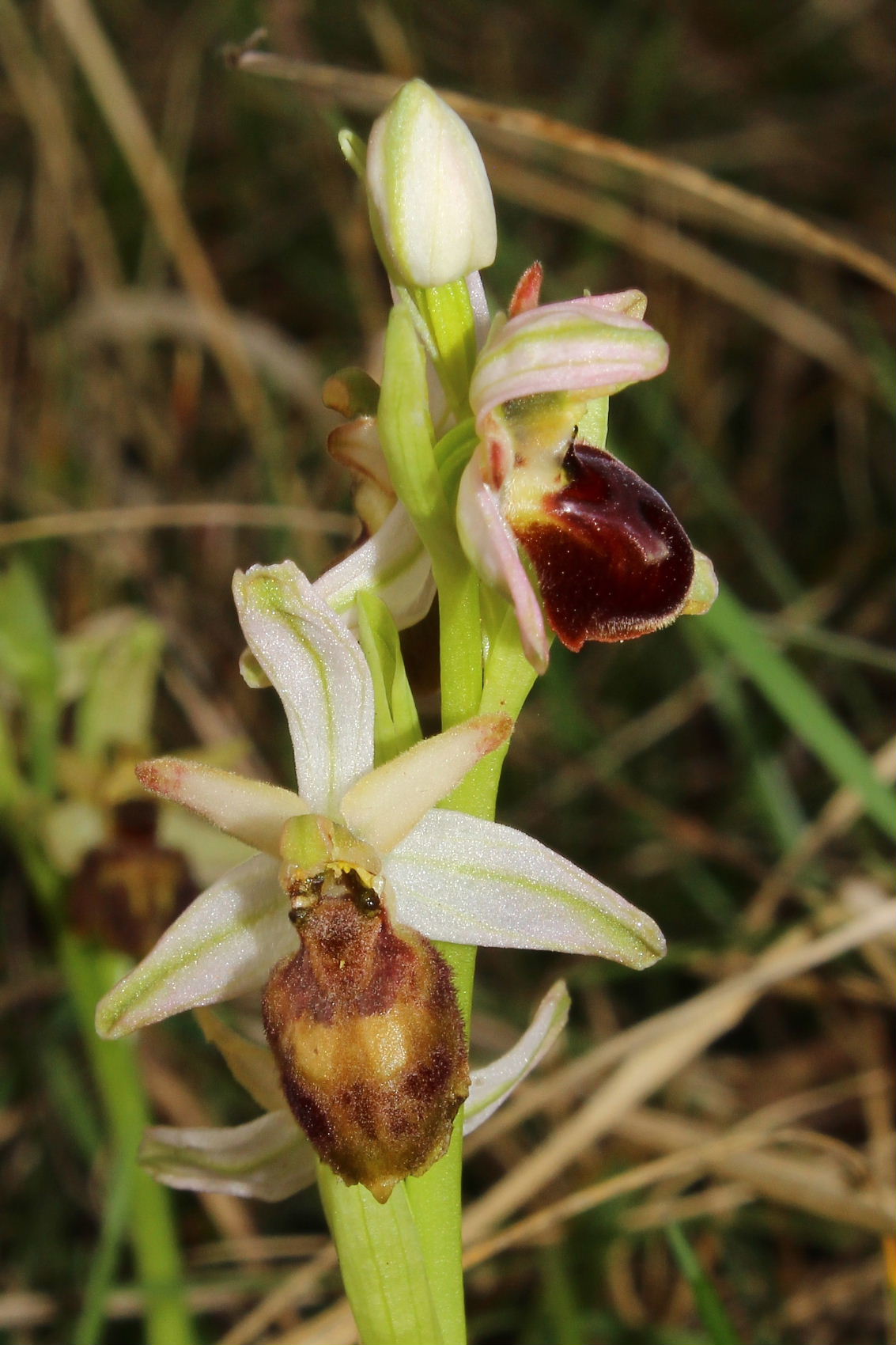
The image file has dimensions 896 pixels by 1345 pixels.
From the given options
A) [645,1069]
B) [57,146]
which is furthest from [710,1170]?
[57,146]

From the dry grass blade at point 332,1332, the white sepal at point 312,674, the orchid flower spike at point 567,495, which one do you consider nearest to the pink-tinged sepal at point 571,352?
the orchid flower spike at point 567,495

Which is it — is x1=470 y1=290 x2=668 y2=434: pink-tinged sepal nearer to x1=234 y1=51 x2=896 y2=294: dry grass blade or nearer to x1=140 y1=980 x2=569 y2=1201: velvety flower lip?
x1=140 y1=980 x2=569 y2=1201: velvety flower lip

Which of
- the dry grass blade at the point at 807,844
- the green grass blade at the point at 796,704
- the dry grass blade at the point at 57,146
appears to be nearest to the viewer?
the green grass blade at the point at 796,704

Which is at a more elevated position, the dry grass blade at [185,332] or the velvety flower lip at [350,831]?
the dry grass blade at [185,332]

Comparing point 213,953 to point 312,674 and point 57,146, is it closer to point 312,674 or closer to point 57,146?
point 312,674

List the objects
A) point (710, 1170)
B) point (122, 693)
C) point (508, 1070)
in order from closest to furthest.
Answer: point (508, 1070)
point (710, 1170)
point (122, 693)

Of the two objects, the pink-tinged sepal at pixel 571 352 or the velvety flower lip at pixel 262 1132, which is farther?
the velvety flower lip at pixel 262 1132

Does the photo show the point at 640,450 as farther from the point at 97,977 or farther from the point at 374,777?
the point at 374,777

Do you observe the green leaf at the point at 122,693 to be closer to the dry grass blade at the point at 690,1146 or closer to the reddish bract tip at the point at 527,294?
the dry grass blade at the point at 690,1146
